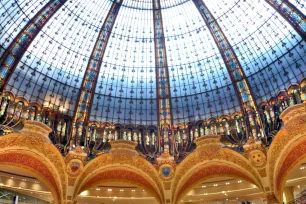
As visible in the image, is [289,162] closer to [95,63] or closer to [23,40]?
[95,63]

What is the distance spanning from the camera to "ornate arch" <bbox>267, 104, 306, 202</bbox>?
21.5 m

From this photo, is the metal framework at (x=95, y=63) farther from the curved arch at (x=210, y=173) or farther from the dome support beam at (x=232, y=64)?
the curved arch at (x=210, y=173)

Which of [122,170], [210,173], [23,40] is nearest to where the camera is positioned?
[23,40]

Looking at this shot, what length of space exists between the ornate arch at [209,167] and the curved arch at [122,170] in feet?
5.94

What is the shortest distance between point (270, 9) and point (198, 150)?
43.9ft

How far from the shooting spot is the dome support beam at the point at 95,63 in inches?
1099

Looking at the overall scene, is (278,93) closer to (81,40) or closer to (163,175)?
(163,175)

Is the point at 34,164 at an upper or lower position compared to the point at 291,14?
lower

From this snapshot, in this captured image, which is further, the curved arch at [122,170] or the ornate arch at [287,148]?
the curved arch at [122,170]

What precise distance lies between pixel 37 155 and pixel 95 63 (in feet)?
33.0

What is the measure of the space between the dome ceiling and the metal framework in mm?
447

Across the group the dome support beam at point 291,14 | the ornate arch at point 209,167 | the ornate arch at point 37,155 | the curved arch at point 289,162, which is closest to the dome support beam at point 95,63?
the ornate arch at point 37,155

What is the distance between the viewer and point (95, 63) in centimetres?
2859

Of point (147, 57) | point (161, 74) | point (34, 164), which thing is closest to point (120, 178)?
point (34, 164)
